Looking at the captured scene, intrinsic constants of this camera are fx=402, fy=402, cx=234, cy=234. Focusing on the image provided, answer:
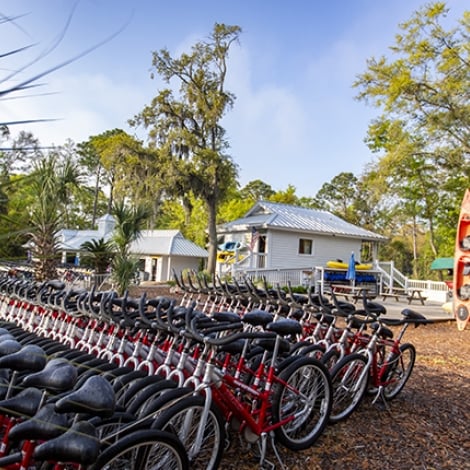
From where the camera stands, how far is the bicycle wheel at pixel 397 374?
12.8 ft

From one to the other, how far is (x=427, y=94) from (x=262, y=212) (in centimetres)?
975

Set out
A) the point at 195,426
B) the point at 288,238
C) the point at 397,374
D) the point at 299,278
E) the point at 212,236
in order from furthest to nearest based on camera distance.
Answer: the point at 212,236 < the point at 288,238 < the point at 299,278 < the point at 397,374 < the point at 195,426

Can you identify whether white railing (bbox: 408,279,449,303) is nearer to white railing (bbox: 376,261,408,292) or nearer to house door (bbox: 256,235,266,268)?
white railing (bbox: 376,261,408,292)

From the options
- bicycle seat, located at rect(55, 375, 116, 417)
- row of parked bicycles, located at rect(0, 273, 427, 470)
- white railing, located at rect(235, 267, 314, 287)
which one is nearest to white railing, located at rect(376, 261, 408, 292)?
white railing, located at rect(235, 267, 314, 287)

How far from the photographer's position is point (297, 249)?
20500 millimetres

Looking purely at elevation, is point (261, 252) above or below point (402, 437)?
above

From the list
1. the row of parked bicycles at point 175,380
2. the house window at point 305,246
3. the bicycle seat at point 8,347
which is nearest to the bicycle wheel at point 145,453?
the row of parked bicycles at point 175,380

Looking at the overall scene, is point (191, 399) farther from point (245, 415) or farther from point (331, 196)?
point (331, 196)

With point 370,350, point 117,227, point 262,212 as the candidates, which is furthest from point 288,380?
point 262,212

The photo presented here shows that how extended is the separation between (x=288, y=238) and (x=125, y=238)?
11306mm

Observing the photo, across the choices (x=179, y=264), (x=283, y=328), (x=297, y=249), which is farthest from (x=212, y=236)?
(x=283, y=328)

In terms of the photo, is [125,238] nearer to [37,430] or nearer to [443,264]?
[37,430]

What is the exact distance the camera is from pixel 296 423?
3.02 meters

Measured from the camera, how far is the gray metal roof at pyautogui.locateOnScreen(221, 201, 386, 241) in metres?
19.8
